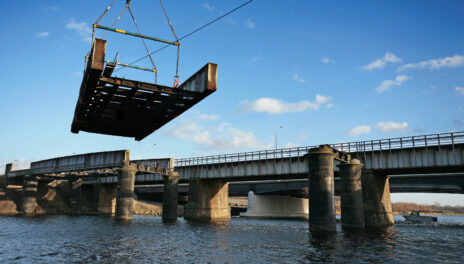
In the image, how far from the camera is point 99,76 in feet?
58.3

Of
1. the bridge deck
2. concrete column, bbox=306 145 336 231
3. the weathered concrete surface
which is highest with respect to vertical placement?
the bridge deck

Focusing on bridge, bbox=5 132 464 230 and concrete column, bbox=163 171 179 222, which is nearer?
bridge, bbox=5 132 464 230

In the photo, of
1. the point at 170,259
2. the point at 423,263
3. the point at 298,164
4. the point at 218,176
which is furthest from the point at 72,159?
the point at 423,263

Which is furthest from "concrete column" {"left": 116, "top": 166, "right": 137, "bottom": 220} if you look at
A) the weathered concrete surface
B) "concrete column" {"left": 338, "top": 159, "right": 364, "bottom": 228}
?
the weathered concrete surface

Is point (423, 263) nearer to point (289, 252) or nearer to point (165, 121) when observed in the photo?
point (289, 252)

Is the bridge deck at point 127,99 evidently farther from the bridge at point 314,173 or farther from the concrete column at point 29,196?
the concrete column at point 29,196

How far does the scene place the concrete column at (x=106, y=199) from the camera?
314ft

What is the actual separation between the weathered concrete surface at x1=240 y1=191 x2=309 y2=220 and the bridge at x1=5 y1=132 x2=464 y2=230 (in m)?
21.8

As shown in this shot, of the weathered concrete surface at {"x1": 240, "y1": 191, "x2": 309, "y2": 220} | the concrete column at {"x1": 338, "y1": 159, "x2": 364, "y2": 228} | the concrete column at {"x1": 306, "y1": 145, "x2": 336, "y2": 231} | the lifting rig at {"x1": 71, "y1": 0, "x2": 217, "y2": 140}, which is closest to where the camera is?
the lifting rig at {"x1": 71, "y1": 0, "x2": 217, "y2": 140}

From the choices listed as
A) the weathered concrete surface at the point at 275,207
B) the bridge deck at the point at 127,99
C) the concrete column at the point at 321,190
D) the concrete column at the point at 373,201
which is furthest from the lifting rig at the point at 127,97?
the weathered concrete surface at the point at 275,207

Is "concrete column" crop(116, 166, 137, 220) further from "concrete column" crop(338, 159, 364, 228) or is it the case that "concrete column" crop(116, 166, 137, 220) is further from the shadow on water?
the shadow on water

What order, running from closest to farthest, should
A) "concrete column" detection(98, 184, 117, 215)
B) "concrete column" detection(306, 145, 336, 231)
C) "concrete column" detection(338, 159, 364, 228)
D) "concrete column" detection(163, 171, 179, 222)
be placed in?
"concrete column" detection(306, 145, 336, 231), "concrete column" detection(338, 159, 364, 228), "concrete column" detection(163, 171, 179, 222), "concrete column" detection(98, 184, 117, 215)

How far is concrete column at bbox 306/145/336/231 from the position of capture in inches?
1596

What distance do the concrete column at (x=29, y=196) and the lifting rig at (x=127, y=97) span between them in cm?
6558
